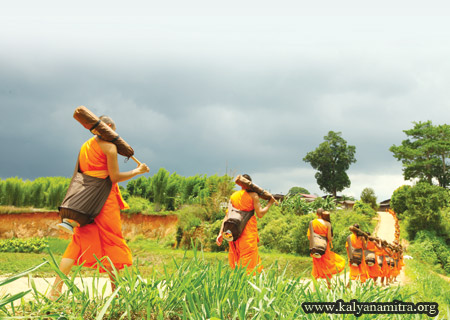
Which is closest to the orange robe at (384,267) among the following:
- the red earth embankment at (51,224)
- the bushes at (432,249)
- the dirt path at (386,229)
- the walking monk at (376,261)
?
the walking monk at (376,261)

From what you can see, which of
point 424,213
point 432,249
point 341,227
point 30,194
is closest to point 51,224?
point 30,194

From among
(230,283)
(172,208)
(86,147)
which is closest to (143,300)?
(230,283)

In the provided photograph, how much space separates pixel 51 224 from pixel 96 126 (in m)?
17.4

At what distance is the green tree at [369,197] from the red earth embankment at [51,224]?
98.4 feet

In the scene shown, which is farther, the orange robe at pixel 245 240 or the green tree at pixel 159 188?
the green tree at pixel 159 188

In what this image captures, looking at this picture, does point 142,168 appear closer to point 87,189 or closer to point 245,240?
point 87,189

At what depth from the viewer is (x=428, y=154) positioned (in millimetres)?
43438

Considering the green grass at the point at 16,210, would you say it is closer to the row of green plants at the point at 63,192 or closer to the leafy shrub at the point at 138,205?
the row of green plants at the point at 63,192

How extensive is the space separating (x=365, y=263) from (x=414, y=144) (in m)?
43.5

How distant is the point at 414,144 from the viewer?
45562 millimetres

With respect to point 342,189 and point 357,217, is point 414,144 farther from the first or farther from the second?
point 357,217

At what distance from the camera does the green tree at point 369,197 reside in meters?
41.3

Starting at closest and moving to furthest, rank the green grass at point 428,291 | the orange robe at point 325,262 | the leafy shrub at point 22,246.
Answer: the green grass at point 428,291 → the orange robe at point 325,262 → the leafy shrub at point 22,246

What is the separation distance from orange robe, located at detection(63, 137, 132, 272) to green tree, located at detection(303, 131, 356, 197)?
161 ft
